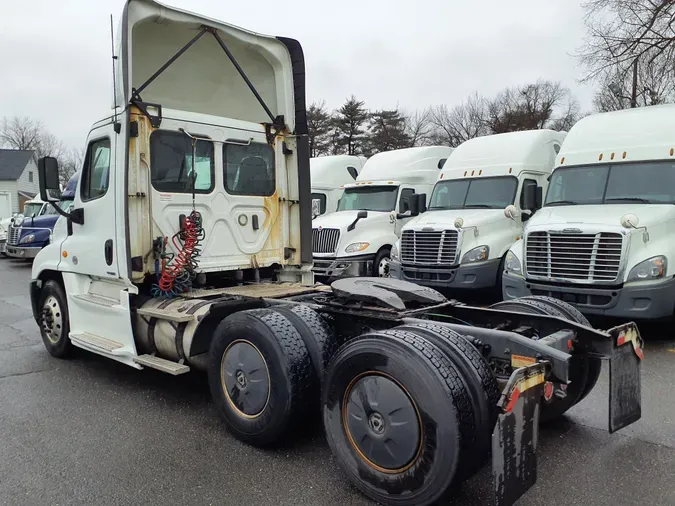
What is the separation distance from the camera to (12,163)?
49406mm

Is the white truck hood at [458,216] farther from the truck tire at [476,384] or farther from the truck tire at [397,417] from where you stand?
the truck tire at [397,417]

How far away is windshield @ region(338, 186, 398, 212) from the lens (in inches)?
496

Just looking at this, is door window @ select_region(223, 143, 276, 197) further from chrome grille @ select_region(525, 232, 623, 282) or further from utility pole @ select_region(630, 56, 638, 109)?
utility pole @ select_region(630, 56, 638, 109)

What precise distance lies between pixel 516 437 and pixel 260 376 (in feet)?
6.13

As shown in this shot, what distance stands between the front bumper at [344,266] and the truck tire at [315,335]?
24.1 feet

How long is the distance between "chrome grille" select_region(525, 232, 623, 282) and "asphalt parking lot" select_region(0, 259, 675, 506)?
5.72 feet

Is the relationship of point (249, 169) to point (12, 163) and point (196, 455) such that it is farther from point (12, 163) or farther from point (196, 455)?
point (12, 163)

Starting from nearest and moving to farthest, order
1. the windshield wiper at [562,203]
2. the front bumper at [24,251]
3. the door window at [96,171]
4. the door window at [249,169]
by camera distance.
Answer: the door window at [96,171], the door window at [249,169], the windshield wiper at [562,203], the front bumper at [24,251]

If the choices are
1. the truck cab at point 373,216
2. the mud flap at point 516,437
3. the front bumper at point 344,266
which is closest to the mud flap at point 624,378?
the mud flap at point 516,437

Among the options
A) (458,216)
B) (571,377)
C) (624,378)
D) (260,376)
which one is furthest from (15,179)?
(624,378)

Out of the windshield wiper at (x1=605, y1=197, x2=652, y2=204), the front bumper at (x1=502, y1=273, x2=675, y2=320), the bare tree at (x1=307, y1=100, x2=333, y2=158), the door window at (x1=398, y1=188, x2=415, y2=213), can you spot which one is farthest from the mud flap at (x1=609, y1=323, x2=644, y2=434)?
the bare tree at (x1=307, y1=100, x2=333, y2=158)

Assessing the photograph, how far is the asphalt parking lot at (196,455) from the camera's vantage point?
3211 millimetres

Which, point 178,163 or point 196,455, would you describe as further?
point 178,163

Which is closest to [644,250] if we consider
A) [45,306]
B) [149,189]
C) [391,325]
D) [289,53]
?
[391,325]
